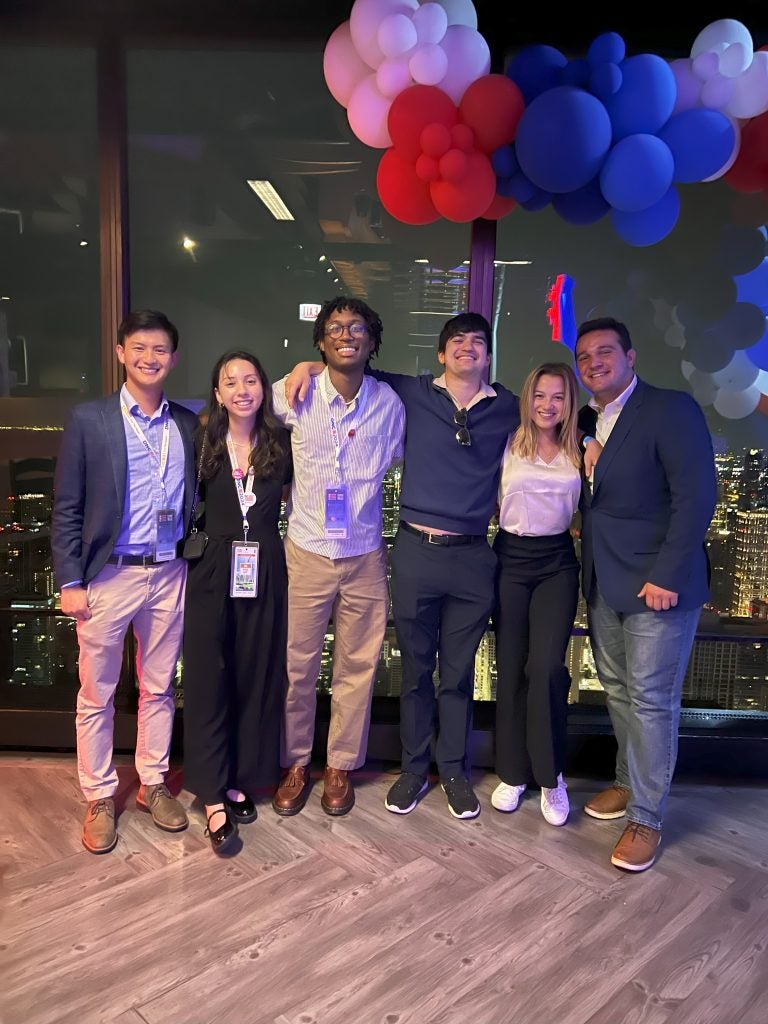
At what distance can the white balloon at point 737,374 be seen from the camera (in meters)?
2.64

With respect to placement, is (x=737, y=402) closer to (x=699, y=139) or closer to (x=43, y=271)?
(x=699, y=139)

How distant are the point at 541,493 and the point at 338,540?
696 mm

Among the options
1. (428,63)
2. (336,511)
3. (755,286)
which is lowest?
(336,511)

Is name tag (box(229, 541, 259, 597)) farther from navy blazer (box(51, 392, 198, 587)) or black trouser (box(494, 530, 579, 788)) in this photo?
black trouser (box(494, 530, 579, 788))

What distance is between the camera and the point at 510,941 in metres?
1.83

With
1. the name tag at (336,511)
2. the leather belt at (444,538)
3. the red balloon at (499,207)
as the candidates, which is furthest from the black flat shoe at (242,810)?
the red balloon at (499,207)

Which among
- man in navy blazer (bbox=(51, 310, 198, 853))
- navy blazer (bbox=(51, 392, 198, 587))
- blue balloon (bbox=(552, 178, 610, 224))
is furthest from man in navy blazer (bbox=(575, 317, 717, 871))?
navy blazer (bbox=(51, 392, 198, 587))

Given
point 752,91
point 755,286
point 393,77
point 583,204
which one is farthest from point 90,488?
point 755,286

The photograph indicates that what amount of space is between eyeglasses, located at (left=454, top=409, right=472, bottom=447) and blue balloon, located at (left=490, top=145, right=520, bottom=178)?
2.54 ft

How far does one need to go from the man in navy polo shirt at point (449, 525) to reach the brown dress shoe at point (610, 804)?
430mm

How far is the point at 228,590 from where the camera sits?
224cm

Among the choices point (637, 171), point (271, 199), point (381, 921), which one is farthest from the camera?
point (271, 199)

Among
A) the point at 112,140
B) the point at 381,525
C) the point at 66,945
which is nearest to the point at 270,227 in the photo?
the point at 112,140

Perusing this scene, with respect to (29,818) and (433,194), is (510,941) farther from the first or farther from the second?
(433,194)
